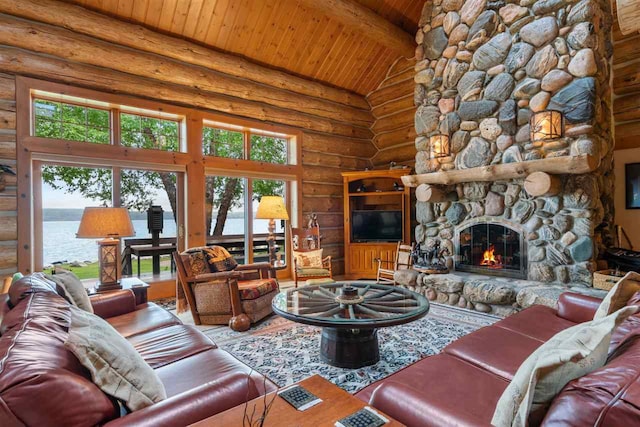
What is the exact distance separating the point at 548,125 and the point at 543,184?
0.68 metres

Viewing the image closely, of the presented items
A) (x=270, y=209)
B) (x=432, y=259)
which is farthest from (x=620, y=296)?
(x=270, y=209)

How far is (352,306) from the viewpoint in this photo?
276 centimetres

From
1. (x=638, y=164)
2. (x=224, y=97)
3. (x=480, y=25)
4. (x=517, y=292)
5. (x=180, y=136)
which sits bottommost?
(x=517, y=292)

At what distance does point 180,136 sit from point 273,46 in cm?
213

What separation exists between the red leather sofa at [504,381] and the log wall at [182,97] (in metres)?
4.44

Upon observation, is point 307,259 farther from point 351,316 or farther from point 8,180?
point 8,180

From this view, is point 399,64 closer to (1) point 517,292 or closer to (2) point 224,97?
(2) point 224,97

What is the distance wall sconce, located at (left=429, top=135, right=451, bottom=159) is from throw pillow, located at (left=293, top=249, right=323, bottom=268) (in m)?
2.36

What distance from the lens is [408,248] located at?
5145 millimetres

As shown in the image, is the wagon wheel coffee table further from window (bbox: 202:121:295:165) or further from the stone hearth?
window (bbox: 202:121:295:165)

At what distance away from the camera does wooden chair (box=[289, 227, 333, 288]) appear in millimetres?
4938

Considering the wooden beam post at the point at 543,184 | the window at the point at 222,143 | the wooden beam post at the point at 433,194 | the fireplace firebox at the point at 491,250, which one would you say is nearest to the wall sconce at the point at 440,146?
the wooden beam post at the point at 433,194

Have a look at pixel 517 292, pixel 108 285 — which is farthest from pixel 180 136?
pixel 517 292

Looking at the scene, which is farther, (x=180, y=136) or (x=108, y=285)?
(x=180, y=136)
